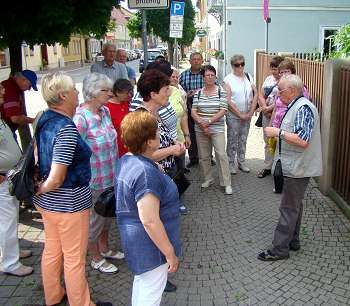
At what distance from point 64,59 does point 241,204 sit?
1826 inches

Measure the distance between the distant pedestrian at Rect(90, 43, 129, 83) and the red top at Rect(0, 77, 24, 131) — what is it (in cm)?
185

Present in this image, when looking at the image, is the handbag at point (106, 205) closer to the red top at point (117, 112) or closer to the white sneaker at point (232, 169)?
the red top at point (117, 112)

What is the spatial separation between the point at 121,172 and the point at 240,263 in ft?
6.83

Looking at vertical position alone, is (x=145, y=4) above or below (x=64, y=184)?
above

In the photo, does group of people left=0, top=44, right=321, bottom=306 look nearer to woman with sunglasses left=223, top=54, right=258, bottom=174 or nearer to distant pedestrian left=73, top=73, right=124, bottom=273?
distant pedestrian left=73, top=73, right=124, bottom=273

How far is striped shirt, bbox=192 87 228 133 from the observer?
580cm

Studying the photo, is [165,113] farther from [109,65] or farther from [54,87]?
[109,65]

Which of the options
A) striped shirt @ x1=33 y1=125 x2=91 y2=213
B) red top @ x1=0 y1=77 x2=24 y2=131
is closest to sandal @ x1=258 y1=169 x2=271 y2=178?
red top @ x1=0 y1=77 x2=24 y2=131

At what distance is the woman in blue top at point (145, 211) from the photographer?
7.66ft

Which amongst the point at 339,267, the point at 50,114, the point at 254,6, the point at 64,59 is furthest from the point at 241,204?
the point at 64,59

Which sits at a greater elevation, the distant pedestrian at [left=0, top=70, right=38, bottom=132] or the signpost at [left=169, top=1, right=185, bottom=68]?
the signpost at [left=169, top=1, right=185, bottom=68]

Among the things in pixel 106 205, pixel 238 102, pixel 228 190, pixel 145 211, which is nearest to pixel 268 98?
pixel 238 102

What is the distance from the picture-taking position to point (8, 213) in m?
3.79

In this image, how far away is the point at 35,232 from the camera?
4898mm
